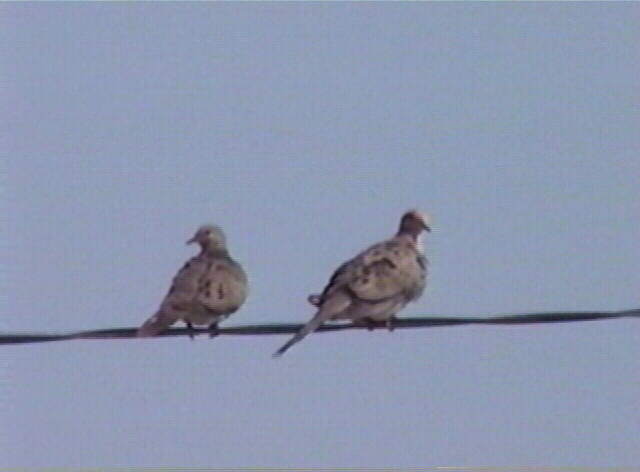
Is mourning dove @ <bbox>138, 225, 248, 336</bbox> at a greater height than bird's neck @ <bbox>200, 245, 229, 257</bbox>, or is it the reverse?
bird's neck @ <bbox>200, 245, 229, 257</bbox>

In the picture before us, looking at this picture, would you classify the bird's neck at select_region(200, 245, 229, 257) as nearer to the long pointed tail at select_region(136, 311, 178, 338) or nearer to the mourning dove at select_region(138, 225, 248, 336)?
the mourning dove at select_region(138, 225, 248, 336)

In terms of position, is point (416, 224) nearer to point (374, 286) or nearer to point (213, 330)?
point (374, 286)

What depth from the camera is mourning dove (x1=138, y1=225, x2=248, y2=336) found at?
1191 centimetres

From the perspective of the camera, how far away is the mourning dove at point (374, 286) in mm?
11562

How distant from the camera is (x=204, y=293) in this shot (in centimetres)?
1210

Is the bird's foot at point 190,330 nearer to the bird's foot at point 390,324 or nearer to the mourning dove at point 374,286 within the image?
the mourning dove at point 374,286

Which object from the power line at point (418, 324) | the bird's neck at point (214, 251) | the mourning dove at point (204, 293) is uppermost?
the bird's neck at point (214, 251)

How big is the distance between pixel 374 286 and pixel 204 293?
107cm

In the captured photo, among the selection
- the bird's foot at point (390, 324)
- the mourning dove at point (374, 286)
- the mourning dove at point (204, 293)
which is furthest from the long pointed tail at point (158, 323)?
the bird's foot at point (390, 324)

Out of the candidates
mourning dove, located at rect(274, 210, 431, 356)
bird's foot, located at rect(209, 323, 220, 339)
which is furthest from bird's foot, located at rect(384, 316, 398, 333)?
bird's foot, located at rect(209, 323, 220, 339)

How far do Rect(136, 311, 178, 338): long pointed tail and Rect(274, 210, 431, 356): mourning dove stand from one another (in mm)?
843

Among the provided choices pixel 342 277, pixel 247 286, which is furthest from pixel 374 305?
pixel 247 286

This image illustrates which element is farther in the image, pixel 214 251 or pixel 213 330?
pixel 214 251

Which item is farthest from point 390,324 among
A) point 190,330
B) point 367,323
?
point 190,330
